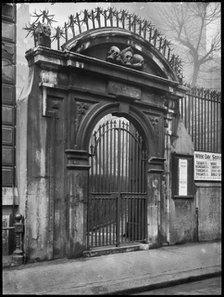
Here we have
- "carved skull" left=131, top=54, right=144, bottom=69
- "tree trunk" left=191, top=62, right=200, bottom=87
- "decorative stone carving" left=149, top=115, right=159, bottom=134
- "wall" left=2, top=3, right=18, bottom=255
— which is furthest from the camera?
"tree trunk" left=191, top=62, right=200, bottom=87

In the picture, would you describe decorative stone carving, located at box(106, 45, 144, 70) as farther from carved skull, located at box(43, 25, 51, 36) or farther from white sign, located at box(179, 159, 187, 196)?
white sign, located at box(179, 159, 187, 196)

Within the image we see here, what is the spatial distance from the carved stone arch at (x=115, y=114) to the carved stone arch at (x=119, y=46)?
1.15m

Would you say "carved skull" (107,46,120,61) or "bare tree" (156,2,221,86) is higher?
"bare tree" (156,2,221,86)

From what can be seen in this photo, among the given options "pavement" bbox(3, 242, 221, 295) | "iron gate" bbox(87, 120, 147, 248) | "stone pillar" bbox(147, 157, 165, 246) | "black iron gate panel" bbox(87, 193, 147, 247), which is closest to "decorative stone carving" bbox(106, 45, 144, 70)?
"iron gate" bbox(87, 120, 147, 248)

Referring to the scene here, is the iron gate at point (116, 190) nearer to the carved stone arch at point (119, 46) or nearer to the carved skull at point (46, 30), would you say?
the carved stone arch at point (119, 46)

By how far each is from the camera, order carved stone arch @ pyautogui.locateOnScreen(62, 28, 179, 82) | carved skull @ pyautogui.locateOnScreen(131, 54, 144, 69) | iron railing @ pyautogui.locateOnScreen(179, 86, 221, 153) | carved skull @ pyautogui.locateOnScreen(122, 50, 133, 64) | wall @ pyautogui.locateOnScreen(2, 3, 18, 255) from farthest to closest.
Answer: iron railing @ pyautogui.locateOnScreen(179, 86, 221, 153) < carved skull @ pyautogui.locateOnScreen(131, 54, 144, 69) < carved skull @ pyautogui.locateOnScreen(122, 50, 133, 64) < carved stone arch @ pyautogui.locateOnScreen(62, 28, 179, 82) < wall @ pyautogui.locateOnScreen(2, 3, 18, 255)

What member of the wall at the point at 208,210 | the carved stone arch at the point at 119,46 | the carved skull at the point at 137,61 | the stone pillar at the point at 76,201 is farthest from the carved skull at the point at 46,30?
the wall at the point at 208,210

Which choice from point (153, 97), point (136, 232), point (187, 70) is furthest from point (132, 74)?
point (187, 70)

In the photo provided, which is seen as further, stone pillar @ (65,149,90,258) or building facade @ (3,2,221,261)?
stone pillar @ (65,149,90,258)

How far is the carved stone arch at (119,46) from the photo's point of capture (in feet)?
26.8

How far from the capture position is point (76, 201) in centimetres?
790

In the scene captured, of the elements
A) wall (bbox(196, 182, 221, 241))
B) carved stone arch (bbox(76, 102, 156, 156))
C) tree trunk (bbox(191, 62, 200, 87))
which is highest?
tree trunk (bbox(191, 62, 200, 87))

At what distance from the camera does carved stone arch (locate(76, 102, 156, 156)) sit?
8.09 meters

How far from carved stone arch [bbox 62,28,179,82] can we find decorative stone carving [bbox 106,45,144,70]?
0.13 metres
